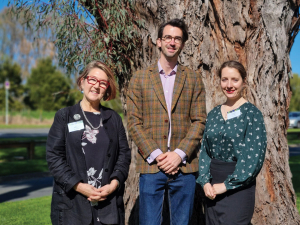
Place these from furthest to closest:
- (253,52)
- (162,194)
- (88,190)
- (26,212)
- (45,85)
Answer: (45,85) < (26,212) < (253,52) < (162,194) < (88,190)

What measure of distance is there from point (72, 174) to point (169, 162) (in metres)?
0.79

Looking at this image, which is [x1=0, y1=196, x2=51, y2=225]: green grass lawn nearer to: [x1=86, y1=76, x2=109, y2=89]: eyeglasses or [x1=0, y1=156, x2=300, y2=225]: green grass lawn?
[x1=0, y1=156, x2=300, y2=225]: green grass lawn

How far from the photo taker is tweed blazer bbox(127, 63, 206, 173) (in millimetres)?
3049

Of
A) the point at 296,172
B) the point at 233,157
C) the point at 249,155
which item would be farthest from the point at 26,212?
the point at 296,172

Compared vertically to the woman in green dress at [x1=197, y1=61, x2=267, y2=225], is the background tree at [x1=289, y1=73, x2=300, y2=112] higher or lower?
higher

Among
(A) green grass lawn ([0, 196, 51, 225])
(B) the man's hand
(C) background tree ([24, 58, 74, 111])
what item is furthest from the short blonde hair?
(C) background tree ([24, 58, 74, 111])

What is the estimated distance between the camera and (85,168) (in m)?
2.77

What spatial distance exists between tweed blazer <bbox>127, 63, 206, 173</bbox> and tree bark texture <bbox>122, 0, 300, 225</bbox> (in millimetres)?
1120

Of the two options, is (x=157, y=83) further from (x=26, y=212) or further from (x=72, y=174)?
(x=26, y=212)

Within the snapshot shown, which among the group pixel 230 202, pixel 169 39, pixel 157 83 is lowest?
pixel 230 202

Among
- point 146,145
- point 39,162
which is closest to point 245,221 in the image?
point 146,145

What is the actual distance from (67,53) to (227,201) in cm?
361

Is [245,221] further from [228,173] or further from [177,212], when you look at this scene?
[177,212]

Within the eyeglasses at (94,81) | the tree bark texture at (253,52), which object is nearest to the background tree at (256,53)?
the tree bark texture at (253,52)
